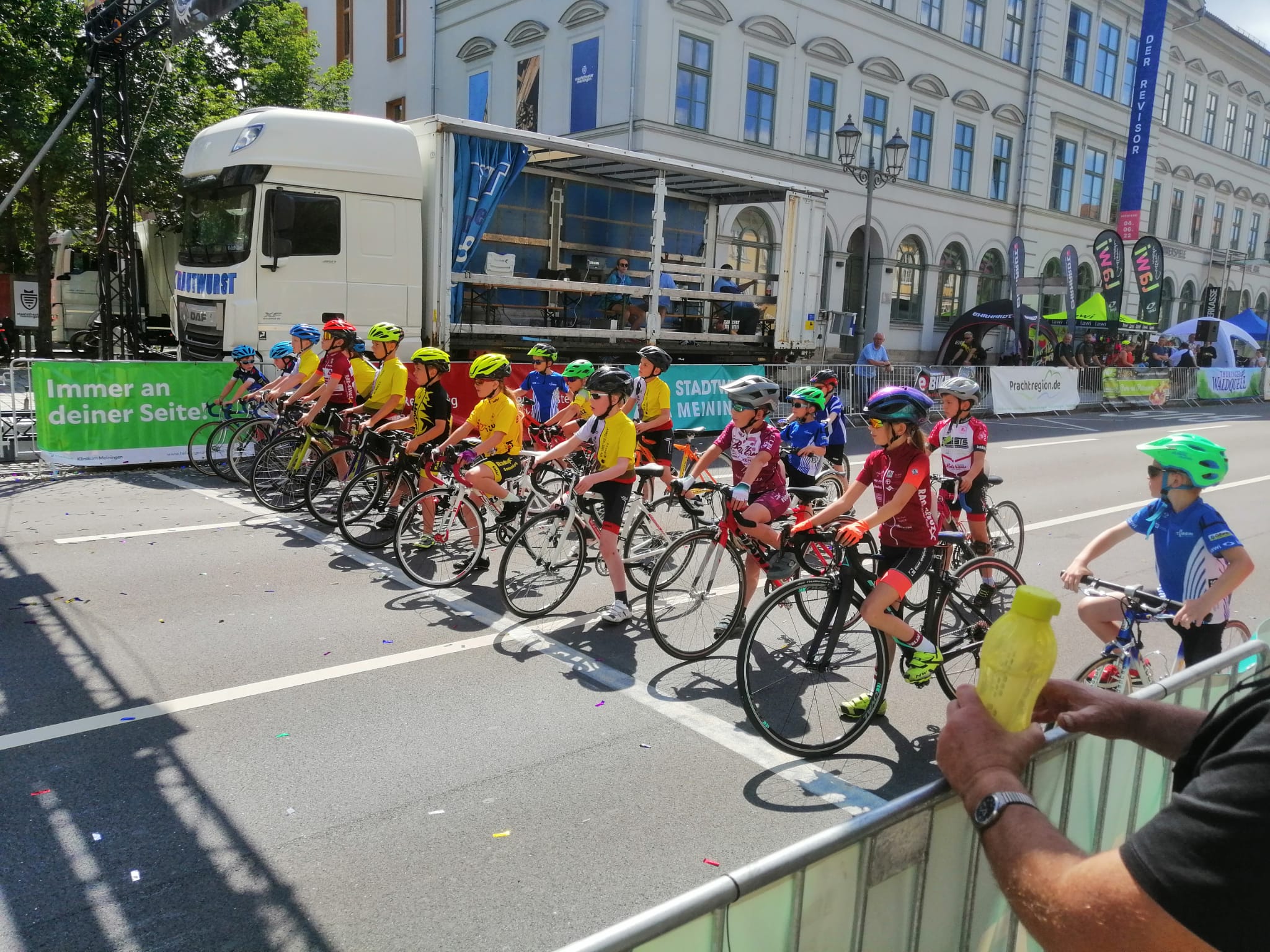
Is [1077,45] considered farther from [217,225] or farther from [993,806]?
[993,806]

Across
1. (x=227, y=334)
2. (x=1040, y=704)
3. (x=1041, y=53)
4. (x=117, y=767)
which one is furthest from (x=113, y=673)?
(x=1041, y=53)

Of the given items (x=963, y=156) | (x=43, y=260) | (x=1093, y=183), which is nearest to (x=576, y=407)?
(x=43, y=260)

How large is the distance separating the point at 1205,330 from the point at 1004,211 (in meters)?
8.65

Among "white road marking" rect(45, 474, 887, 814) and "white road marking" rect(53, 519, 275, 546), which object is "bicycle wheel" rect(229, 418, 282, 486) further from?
"white road marking" rect(45, 474, 887, 814)

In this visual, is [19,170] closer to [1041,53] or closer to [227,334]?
[227,334]

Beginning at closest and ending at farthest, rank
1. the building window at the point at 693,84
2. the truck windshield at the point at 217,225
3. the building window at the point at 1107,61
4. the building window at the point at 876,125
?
the truck windshield at the point at 217,225 < the building window at the point at 693,84 < the building window at the point at 876,125 < the building window at the point at 1107,61

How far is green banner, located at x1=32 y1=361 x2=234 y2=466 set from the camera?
36.8 ft

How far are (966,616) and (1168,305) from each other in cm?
4905

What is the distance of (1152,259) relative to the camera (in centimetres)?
3197

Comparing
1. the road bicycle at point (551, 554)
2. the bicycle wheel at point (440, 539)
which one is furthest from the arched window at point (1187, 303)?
the road bicycle at point (551, 554)

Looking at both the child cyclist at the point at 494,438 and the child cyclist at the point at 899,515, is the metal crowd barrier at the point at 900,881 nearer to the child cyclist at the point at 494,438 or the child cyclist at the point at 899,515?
the child cyclist at the point at 899,515

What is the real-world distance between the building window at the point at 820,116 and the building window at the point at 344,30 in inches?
635

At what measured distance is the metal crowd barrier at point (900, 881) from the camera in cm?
152

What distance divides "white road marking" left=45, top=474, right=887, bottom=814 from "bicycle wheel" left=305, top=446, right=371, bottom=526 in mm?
2475
